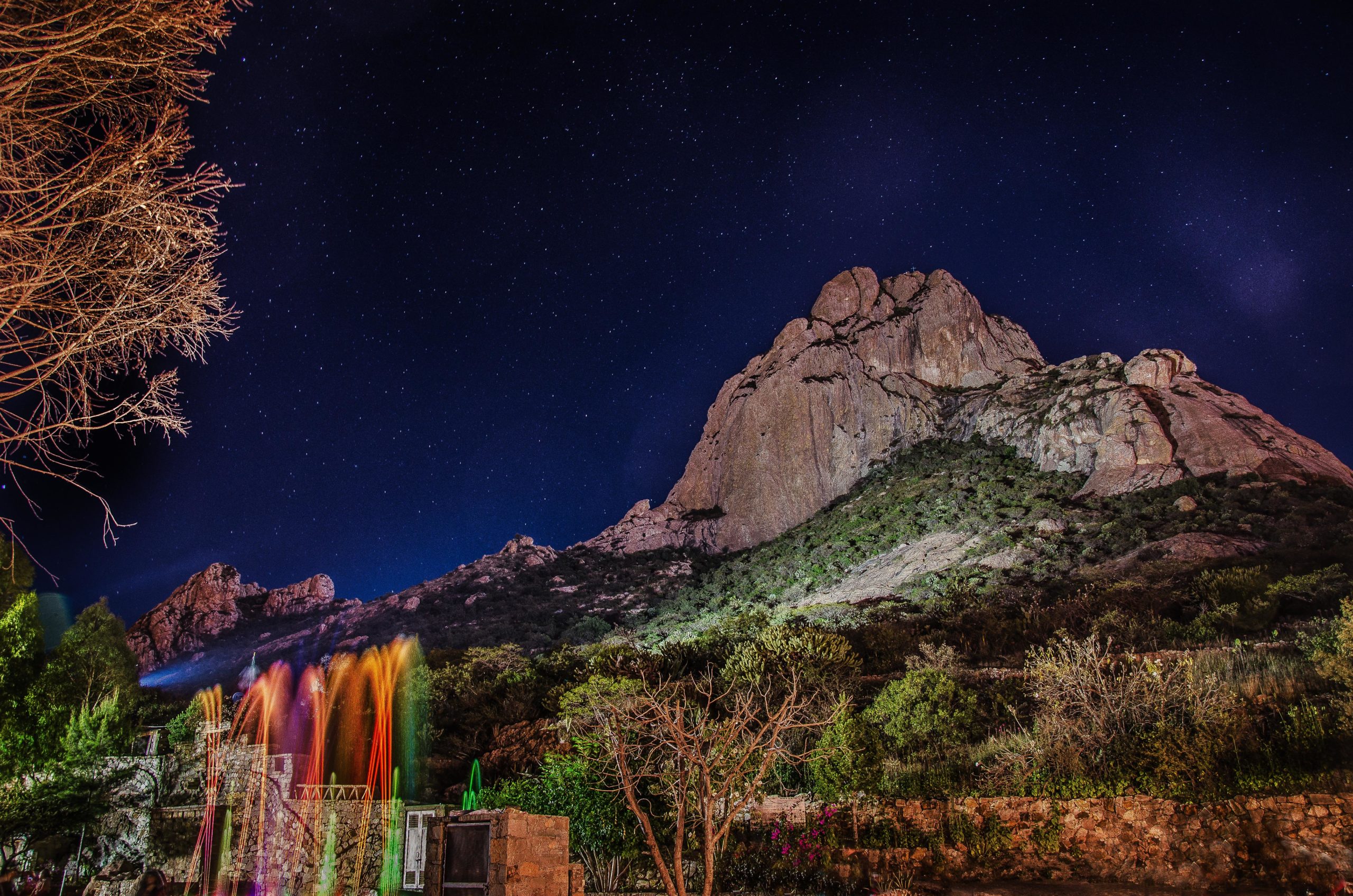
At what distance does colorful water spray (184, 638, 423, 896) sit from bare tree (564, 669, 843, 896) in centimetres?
562

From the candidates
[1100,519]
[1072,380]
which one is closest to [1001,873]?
[1100,519]

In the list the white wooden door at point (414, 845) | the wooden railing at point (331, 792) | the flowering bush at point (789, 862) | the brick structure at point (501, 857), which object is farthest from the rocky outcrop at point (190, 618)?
the brick structure at point (501, 857)

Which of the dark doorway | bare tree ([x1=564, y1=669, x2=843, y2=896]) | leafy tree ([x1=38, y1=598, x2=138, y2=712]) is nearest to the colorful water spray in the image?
leafy tree ([x1=38, y1=598, x2=138, y2=712])

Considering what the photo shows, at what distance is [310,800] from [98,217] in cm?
1709

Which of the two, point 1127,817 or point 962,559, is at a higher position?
point 962,559

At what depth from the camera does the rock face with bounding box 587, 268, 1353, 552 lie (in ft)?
163

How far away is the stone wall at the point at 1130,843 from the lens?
863 centimetres

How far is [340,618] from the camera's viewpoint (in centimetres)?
6094

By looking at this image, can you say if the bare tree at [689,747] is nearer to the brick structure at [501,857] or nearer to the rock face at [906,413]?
the brick structure at [501,857]

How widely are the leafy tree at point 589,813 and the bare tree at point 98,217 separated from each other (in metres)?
10.4

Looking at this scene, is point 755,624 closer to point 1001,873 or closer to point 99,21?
point 1001,873

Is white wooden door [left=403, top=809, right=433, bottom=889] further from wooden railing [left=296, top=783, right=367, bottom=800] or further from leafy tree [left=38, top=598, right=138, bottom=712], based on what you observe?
leafy tree [left=38, top=598, right=138, bottom=712]

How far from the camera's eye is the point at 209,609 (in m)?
63.6

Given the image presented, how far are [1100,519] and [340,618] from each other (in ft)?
204
